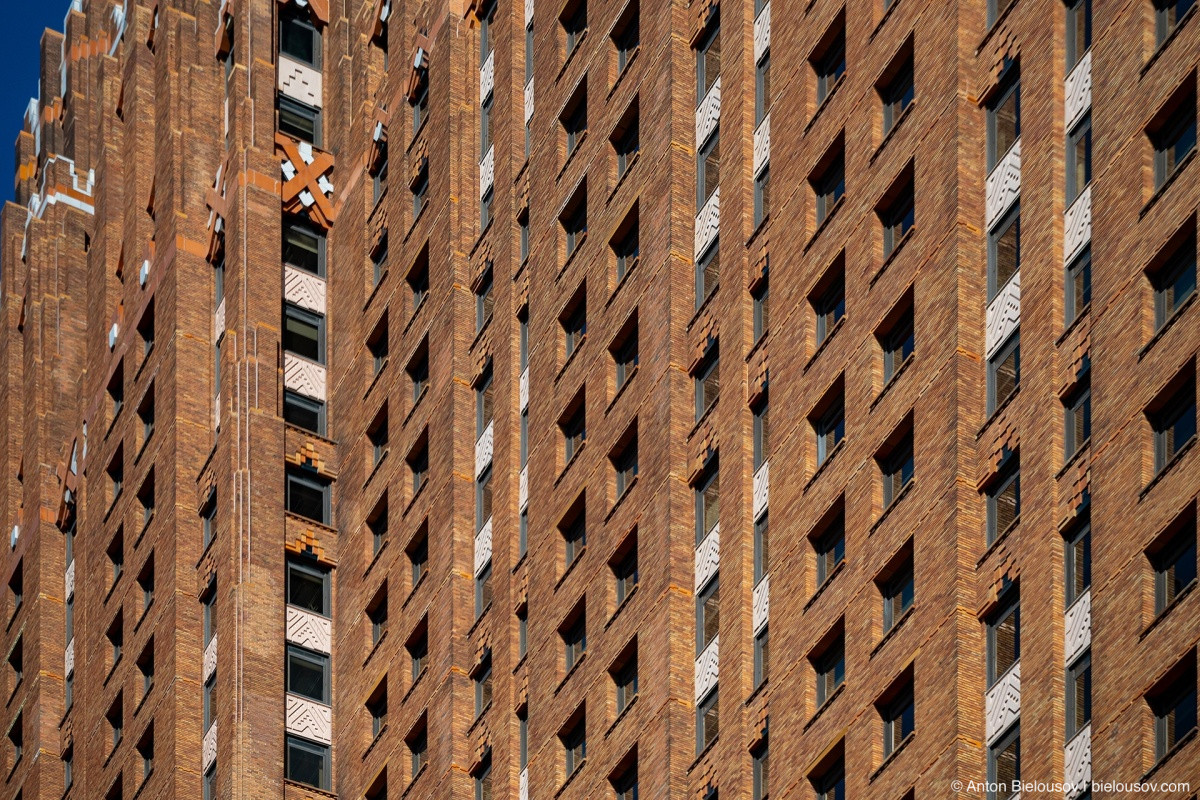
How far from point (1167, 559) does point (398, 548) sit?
30.9 metres

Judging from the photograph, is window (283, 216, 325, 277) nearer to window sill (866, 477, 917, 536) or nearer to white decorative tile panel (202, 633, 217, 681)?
white decorative tile panel (202, 633, 217, 681)

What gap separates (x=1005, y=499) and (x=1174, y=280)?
17.4 feet

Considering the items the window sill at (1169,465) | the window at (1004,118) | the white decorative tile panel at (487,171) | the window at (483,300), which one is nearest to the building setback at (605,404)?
the window sill at (1169,465)

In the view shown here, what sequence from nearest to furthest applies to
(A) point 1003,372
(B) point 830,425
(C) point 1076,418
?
1. (C) point 1076,418
2. (A) point 1003,372
3. (B) point 830,425

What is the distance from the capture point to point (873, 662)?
5369cm

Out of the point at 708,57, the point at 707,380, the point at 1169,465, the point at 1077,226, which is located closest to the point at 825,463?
the point at 707,380

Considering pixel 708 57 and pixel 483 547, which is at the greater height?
pixel 708 57

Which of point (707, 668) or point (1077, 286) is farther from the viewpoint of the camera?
point (707, 668)

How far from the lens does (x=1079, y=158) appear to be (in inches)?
2076

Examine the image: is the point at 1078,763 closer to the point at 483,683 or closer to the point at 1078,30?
the point at 1078,30

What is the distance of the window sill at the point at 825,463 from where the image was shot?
5669 cm

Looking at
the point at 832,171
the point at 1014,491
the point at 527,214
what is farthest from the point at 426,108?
the point at 1014,491

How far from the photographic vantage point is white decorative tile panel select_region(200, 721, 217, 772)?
7869 cm

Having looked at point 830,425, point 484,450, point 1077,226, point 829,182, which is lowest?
point 1077,226
